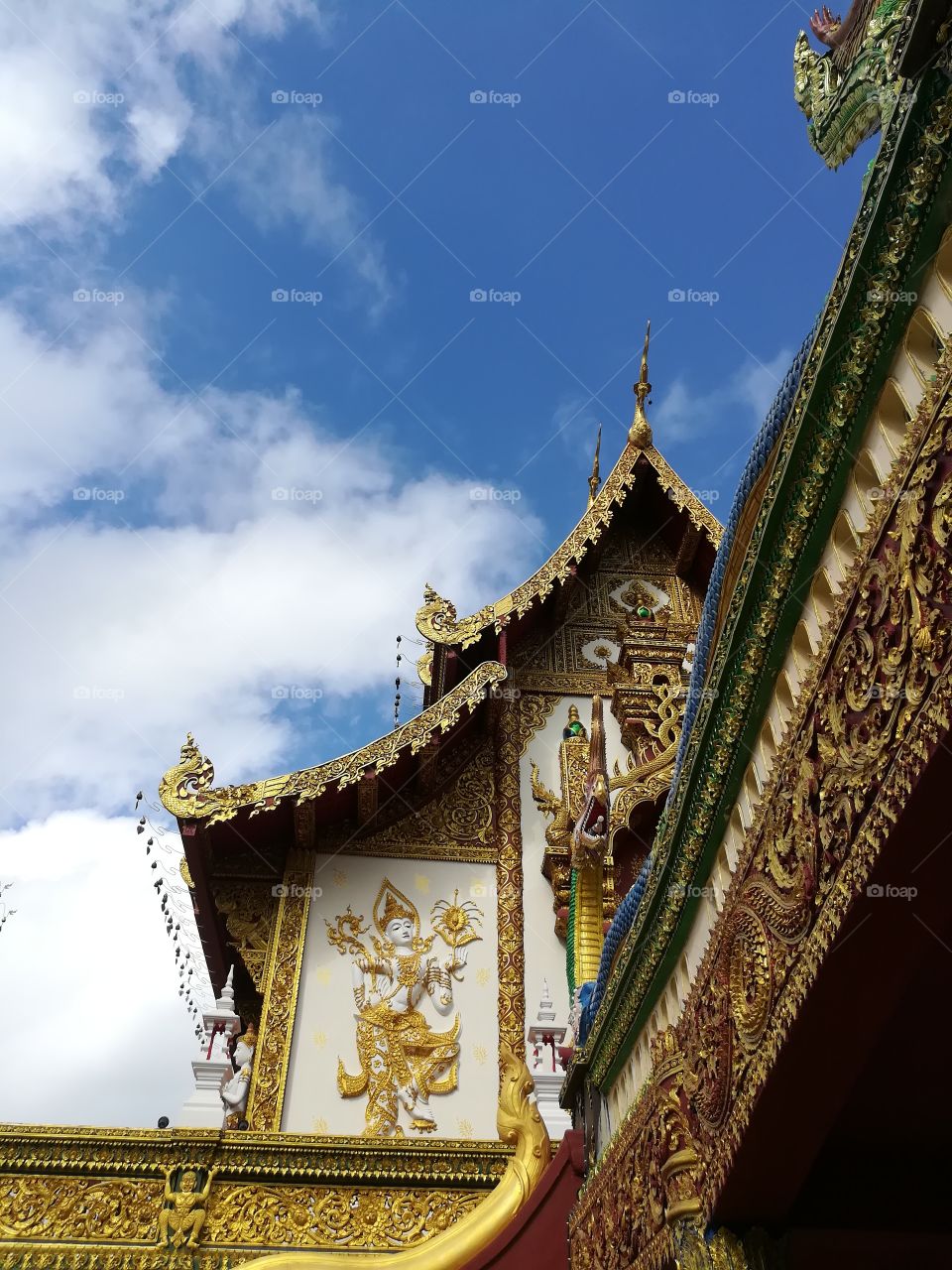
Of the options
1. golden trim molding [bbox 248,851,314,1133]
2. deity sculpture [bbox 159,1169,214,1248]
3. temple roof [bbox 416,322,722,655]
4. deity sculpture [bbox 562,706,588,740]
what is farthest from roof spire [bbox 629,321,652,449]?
deity sculpture [bbox 159,1169,214,1248]

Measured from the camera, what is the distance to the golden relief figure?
5.54 metres

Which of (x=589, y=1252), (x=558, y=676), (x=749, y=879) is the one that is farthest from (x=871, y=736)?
(x=558, y=676)

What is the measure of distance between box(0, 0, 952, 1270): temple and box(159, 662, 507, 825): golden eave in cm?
2

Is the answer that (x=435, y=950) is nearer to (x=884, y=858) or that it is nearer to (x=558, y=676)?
(x=558, y=676)

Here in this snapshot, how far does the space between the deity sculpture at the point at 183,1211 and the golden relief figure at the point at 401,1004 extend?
1.11m

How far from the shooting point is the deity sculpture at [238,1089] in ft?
16.0

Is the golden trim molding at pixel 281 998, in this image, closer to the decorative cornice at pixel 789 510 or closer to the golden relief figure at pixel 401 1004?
the golden relief figure at pixel 401 1004

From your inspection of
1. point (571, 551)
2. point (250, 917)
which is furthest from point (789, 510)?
point (571, 551)

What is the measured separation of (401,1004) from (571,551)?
3.75 metres

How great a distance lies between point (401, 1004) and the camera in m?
5.93

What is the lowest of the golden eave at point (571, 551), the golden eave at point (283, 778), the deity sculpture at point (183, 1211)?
the deity sculpture at point (183, 1211)

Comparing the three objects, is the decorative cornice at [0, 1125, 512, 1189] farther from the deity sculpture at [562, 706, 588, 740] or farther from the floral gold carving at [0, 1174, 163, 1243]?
the deity sculpture at [562, 706, 588, 740]

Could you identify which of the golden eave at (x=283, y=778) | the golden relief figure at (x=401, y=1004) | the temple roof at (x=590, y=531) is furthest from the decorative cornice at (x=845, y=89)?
the golden relief figure at (x=401, y=1004)

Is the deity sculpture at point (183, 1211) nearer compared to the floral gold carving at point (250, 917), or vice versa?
the deity sculpture at point (183, 1211)
